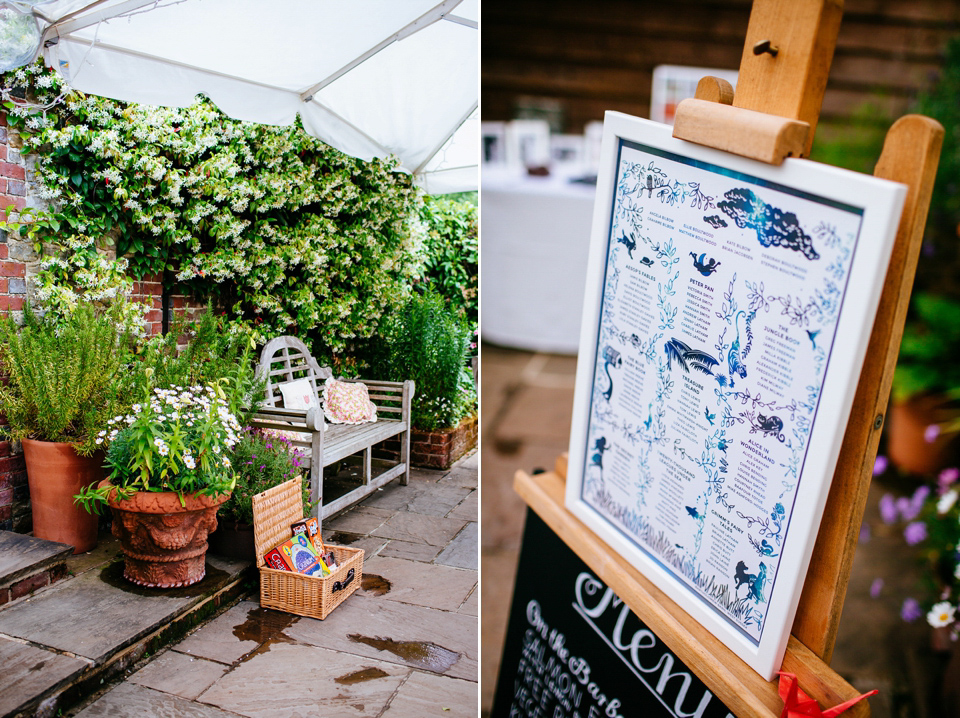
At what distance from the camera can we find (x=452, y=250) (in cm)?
411

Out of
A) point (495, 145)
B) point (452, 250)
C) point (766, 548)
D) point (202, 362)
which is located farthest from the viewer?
point (495, 145)

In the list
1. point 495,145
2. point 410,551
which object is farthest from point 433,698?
point 495,145

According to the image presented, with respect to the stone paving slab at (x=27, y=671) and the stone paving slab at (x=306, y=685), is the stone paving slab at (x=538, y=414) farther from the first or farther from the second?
the stone paving slab at (x=27, y=671)

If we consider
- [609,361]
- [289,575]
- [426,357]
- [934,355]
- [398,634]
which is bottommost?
[398,634]

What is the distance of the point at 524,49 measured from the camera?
5676 mm

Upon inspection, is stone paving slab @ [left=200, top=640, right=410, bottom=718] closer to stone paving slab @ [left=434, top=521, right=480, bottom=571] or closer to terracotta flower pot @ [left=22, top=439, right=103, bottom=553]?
stone paving slab @ [left=434, top=521, right=480, bottom=571]

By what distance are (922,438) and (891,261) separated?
2.96 m

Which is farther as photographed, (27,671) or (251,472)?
(251,472)

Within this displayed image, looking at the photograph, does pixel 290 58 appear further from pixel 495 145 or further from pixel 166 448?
pixel 495 145

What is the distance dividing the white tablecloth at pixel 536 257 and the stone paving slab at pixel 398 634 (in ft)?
9.01

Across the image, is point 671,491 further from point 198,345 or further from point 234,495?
point 198,345

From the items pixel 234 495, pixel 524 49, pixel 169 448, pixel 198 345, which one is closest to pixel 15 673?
pixel 169 448

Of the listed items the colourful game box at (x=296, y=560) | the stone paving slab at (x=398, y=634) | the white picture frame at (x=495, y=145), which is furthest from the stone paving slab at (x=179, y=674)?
the white picture frame at (x=495, y=145)

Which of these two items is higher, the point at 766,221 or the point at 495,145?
the point at 495,145
